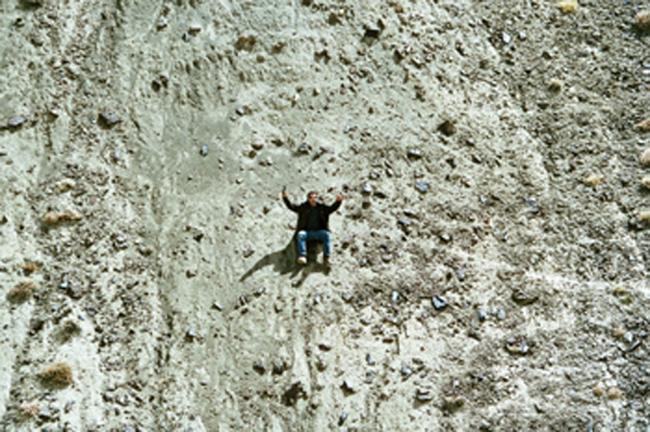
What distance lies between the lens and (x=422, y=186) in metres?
15.7

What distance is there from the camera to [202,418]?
13.1m

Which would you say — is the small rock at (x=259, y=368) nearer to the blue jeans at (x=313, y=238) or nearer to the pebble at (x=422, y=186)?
the blue jeans at (x=313, y=238)

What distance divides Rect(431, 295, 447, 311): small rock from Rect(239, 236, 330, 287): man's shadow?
214 cm

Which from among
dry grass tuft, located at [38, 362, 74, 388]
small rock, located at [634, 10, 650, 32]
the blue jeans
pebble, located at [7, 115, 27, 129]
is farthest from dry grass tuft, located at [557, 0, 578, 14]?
dry grass tuft, located at [38, 362, 74, 388]

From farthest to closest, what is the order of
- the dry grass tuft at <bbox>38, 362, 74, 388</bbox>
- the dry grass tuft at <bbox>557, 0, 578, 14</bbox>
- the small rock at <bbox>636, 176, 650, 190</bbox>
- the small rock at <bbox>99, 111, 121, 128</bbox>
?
the dry grass tuft at <bbox>557, 0, 578, 14</bbox> → the small rock at <bbox>636, 176, 650, 190</bbox> → the small rock at <bbox>99, 111, 121, 128</bbox> → the dry grass tuft at <bbox>38, 362, 74, 388</bbox>

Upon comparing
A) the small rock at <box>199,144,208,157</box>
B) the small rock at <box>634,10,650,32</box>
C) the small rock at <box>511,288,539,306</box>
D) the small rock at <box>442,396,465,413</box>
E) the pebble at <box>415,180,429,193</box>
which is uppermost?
the small rock at <box>634,10,650,32</box>

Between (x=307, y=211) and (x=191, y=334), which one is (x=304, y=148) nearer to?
(x=307, y=211)

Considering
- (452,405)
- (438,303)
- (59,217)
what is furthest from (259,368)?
(59,217)

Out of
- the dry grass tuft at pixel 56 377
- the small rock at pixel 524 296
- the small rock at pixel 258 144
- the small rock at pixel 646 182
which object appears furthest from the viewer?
the small rock at pixel 646 182

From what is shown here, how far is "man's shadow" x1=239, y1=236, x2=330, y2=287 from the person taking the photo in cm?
1447

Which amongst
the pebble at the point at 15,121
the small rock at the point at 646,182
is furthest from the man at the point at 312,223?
the small rock at the point at 646,182

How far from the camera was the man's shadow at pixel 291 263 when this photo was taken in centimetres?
1447

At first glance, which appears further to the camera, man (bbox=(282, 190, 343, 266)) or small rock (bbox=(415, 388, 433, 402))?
man (bbox=(282, 190, 343, 266))

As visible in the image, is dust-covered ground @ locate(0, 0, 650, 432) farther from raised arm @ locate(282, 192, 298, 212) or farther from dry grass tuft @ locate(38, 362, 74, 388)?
raised arm @ locate(282, 192, 298, 212)
